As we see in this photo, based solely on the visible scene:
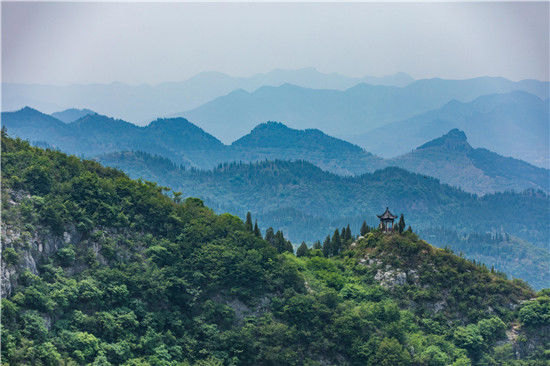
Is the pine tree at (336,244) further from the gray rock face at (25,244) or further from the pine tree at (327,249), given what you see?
the gray rock face at (25,244)

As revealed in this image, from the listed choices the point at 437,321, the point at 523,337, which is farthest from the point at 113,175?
the point at 523,337

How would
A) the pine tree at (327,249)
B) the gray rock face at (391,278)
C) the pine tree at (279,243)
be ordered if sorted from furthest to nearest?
the pine tree at (327,249), the pine tree at (279,243), the gray rock face at (391,278)

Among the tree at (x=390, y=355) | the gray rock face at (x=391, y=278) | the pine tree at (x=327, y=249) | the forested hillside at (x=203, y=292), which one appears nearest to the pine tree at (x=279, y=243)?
the forested hillside at (x=203, y=292)

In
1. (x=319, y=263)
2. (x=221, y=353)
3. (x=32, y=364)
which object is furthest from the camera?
(x=319, y=263)

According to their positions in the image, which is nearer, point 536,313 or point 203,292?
point 203,292

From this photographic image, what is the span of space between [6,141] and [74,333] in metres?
19.2

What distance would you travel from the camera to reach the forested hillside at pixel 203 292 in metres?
40.8

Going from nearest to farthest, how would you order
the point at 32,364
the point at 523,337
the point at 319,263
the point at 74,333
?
the point at 32,364, the point at 74,333, the point at 523,337, the point at 319,263

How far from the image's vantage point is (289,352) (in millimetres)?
46281

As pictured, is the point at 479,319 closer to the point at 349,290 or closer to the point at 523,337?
the point at 523,337

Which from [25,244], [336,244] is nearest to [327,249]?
[336,244]

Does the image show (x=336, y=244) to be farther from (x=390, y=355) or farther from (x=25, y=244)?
(x=25, y=244)

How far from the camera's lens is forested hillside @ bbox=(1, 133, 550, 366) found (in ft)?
134

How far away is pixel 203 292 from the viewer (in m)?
49.2
